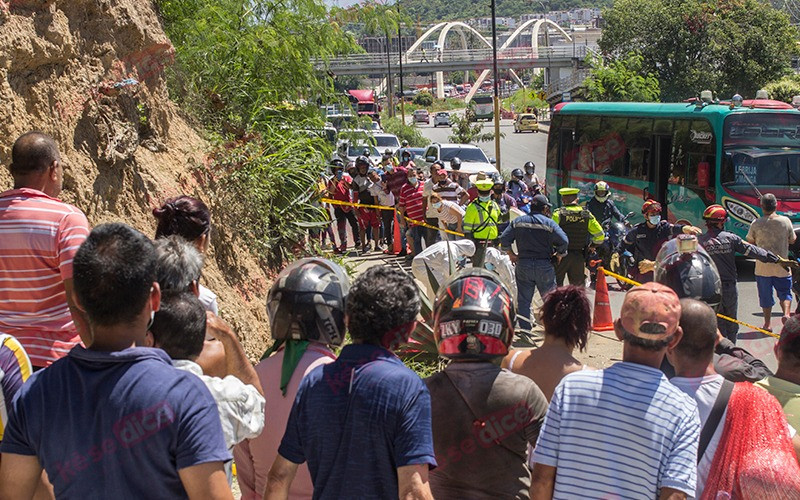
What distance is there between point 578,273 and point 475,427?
8.08m

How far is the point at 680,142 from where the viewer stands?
57.6ft

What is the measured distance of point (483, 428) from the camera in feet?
11.5

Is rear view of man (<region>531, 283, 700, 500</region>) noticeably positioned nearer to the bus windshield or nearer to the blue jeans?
the blue jeans

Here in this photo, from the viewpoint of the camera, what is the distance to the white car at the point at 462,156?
2716cm

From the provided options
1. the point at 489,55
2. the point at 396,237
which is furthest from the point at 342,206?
the point at 489,55

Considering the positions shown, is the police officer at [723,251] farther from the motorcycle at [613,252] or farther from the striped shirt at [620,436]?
the striped shirt at [620,436]

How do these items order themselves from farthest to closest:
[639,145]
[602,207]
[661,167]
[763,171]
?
[639,145] < [661,167] < [763,171] < [602,207]

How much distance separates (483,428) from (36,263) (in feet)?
7.13

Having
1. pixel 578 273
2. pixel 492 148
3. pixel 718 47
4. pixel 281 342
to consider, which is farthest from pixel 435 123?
pixel 281 342

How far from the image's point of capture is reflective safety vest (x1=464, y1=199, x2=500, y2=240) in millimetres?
11148

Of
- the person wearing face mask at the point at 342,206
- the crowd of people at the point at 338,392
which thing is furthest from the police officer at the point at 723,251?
the person wearing face mask at the point at 342,206

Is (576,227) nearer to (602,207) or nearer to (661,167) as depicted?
(602,207)

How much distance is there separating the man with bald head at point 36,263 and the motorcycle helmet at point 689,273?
3661mm

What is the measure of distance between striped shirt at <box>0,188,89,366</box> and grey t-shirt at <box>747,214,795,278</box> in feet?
28.9
